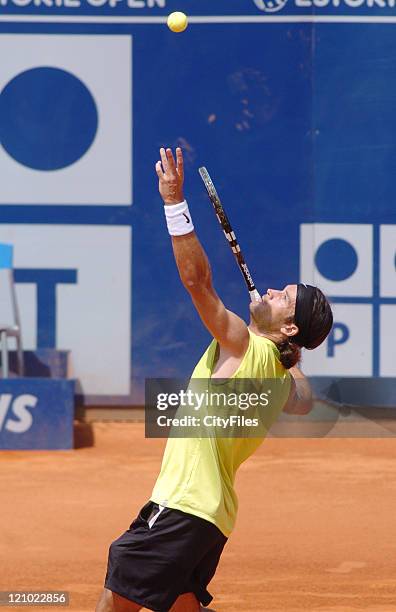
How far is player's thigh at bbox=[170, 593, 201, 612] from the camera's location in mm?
4090

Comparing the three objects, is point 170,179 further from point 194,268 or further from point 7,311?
point 7,311

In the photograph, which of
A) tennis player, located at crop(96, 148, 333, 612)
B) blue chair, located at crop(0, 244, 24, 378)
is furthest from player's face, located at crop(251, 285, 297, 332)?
blue chair, located at crop(0, 244, 24, 378)

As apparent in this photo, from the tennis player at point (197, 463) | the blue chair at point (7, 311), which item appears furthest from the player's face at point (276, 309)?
the blue chair at point (7, 311)

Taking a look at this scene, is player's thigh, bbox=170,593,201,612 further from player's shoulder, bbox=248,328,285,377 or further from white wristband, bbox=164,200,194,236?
white wristband, bbox=164,200,194,236

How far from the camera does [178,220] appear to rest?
380 cm

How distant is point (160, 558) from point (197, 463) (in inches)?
13.5

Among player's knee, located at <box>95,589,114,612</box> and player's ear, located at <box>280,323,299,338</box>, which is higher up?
player's ear, located at <box>280,323,299,338</box>

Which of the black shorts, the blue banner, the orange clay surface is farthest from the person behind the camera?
the blue banner

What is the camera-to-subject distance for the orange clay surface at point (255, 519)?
551 centimetres

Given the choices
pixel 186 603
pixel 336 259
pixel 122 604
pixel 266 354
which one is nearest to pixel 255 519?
pixel 186 603

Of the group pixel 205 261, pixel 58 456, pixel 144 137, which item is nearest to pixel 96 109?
pixel 144 137

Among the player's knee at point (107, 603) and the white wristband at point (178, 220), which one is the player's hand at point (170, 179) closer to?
the white wristband at point (178, 220)

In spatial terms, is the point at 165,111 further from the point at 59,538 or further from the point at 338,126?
the point at 59,538

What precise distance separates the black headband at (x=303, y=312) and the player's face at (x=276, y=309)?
0.07 feet
